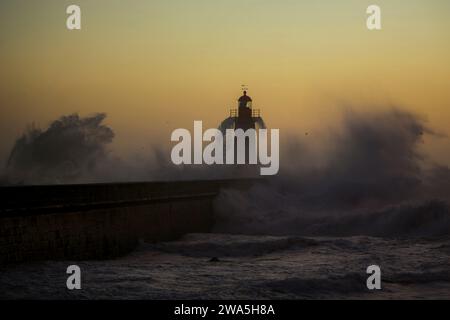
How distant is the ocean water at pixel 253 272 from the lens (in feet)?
39.6

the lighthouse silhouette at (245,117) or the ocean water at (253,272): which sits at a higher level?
the lighthouse silhouette at (245,117)

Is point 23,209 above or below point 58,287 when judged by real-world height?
above

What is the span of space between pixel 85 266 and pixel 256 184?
16.0 metres

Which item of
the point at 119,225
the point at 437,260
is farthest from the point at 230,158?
the point at 437,260

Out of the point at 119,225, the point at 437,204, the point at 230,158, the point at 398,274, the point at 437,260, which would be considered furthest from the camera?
the point at 230,158

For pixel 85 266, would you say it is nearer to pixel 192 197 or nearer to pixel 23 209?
pixel 23 209

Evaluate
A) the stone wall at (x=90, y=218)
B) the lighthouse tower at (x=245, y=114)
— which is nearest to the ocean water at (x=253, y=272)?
the stone wall at (x=90, y=218)

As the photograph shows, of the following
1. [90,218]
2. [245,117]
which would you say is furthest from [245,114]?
[90,218]

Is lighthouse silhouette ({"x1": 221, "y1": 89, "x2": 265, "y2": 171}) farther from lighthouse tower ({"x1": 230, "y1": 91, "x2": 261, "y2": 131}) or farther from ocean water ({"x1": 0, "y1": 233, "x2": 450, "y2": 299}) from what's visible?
ocean water ({"x1": 0, "y1": 233, "x2": 450, "y2": 299})

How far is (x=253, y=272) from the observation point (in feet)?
47.3

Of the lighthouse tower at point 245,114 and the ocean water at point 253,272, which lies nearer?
the ocean water at point 253,272

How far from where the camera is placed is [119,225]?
18.0 metres

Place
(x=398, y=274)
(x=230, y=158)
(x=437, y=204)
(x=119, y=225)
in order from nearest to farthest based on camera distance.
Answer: (x=398, y=274), (x=119, y=225), (x=437, y=204), (x=230, y=158)

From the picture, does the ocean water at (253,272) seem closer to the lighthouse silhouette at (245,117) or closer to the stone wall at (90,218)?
the stone wall at (90,218)
